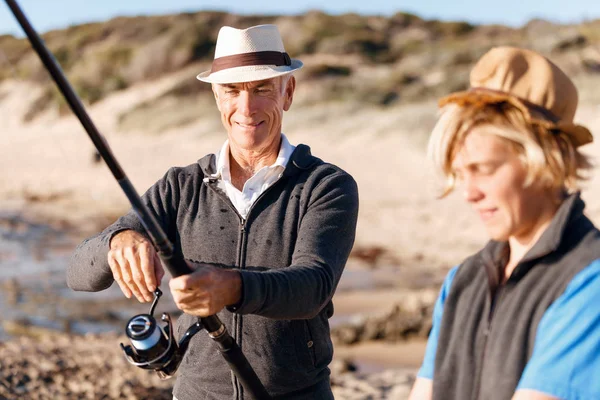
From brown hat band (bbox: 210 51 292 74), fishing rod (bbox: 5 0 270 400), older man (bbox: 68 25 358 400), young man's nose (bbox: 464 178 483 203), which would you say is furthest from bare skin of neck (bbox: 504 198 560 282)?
brown hat band (bbox: 210 51 292 74)

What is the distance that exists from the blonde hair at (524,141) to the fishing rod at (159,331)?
0.73 metres

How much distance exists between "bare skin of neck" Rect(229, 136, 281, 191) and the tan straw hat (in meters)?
0.93

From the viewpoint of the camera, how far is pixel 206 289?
192cm

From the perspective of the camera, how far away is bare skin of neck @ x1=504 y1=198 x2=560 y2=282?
162 cm

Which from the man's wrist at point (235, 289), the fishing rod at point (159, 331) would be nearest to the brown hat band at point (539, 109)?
the man's wrist at point (235, 289)

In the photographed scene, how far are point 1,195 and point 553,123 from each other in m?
17.0

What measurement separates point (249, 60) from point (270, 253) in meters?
0.58

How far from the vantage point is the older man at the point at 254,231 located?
7.29 ft

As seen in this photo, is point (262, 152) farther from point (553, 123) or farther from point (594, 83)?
point (594, 83)

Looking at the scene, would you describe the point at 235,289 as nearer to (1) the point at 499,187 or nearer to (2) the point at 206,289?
(2) the point at 206,289

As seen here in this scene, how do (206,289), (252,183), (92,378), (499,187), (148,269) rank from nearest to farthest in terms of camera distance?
1. (499,187)
2. (206,289)
3. (148,269)
4. (252,183)
5. (92,378)

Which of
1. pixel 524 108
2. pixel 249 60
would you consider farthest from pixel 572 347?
pixel 249 60

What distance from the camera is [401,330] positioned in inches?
283

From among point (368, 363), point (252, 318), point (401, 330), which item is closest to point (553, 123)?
point (252, 318)
